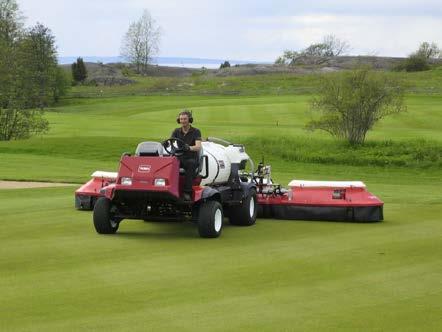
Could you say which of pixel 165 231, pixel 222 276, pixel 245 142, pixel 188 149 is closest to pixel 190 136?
pixel 188 149

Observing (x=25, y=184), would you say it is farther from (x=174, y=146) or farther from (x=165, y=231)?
(x=174, y=146)

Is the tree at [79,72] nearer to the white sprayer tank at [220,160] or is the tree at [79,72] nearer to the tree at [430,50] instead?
the tree at [430,50]

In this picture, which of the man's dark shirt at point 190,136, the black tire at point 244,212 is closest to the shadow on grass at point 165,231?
the black tire at point 244,212

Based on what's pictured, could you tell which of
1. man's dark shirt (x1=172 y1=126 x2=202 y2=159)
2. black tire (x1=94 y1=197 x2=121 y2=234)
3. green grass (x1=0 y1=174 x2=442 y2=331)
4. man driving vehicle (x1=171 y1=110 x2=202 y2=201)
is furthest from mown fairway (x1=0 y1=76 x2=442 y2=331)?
man's dark shirt (x1=172 y1=126 x2=202 y2=159)

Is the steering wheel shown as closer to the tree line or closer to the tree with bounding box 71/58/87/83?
the tree line

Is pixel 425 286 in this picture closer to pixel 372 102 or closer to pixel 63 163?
pixel 63 163

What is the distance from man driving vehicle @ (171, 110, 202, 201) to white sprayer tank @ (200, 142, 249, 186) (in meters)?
0.42

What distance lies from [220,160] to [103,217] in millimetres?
2453

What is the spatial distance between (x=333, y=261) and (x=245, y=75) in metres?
92.9

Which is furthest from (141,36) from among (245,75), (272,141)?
(272,141)

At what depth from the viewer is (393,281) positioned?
973cm

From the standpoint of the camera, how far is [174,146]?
535 inches

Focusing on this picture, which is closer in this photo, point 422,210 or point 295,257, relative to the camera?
point 295,257

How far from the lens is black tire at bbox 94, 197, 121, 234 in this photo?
1331 cm
